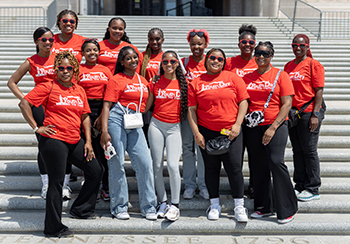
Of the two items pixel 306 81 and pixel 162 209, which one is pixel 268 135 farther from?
pixel 162 209

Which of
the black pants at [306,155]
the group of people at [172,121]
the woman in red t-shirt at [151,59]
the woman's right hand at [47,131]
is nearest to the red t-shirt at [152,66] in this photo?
the woman in red t-shirt at [151,59]

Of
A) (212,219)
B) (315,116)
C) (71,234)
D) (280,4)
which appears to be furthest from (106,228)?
(280,4)

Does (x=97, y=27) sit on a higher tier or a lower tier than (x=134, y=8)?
lower

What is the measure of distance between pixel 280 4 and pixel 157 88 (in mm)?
13912

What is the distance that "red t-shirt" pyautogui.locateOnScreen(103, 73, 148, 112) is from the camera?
4137mm

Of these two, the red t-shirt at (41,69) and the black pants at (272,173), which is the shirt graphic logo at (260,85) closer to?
the black pants at (272,173)

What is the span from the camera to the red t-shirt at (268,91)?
4.04m

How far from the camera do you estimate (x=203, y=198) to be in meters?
4.71

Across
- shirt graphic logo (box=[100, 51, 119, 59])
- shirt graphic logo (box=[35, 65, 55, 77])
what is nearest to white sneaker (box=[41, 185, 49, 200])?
shirt graphic logo (box=[35, 65, 55, 77])

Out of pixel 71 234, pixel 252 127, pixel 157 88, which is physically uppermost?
pixel 157 88

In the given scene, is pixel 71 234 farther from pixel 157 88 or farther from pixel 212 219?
pixel 157 88

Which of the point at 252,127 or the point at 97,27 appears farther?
the point at 97,27

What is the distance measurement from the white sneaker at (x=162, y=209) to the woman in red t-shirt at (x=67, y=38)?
7.74ft

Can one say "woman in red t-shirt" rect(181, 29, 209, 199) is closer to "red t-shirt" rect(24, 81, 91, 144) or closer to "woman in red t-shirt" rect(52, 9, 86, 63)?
"red t-shirt" rect(24, 81, 91, 144)
